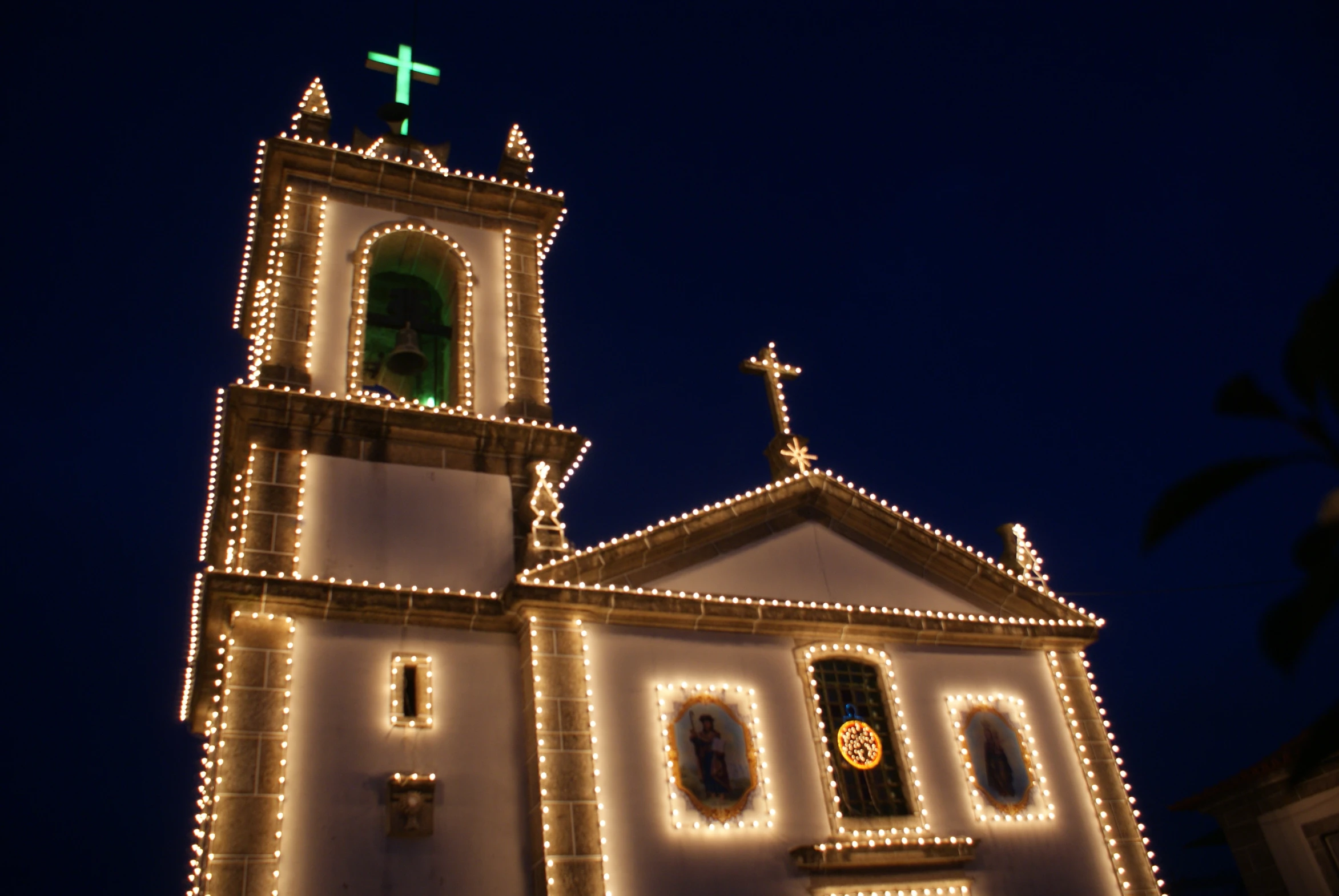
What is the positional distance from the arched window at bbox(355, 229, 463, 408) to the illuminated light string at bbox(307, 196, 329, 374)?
2.62ft

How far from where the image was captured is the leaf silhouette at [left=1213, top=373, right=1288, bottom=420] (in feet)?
13.6

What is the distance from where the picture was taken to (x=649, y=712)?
14.1 m

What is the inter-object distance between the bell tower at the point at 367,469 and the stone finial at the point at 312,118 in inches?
1.9

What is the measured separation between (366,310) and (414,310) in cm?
133

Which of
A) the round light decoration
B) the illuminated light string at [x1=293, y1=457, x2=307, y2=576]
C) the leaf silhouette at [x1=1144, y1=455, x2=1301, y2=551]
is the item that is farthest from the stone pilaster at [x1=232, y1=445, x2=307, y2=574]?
the leaf silhouette at [x1=1144, y1=455, x2=1301, y2=551]

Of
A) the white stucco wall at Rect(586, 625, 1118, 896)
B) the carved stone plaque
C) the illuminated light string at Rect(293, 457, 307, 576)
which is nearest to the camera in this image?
the carved stone plaque

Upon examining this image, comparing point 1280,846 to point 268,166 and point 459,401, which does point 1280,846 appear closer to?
point 459,401

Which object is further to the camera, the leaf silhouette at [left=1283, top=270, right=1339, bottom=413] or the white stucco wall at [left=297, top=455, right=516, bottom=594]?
the white stucco wall at [left=297, top=455, right=516, bottom=594]

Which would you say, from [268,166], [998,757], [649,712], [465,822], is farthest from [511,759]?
[268,166]

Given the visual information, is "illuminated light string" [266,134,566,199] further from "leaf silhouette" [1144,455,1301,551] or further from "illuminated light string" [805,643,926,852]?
"leaf silhouette" [1144,455,1301,551]

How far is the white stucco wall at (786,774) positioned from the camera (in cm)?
1314

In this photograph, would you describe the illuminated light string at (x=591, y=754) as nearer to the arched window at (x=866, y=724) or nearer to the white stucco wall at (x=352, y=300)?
the arched window at (x=866, y=724)

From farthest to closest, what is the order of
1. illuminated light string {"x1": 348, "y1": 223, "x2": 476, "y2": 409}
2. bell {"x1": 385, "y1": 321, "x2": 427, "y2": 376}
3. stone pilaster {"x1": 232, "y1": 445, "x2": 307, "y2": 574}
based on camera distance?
bell {"x1": 385, "y1": 321, "x2": 427, "y2": 376}
illuminated light string {"x1": 348, "y1": 223, "x2": 476, "y2": 409}
stone pilaster {"x1": 232, "y1": 445, "x2": 307, "y2": 574}

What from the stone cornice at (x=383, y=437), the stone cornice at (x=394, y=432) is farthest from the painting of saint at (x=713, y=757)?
the stone cornice at (x=394, y=432)
